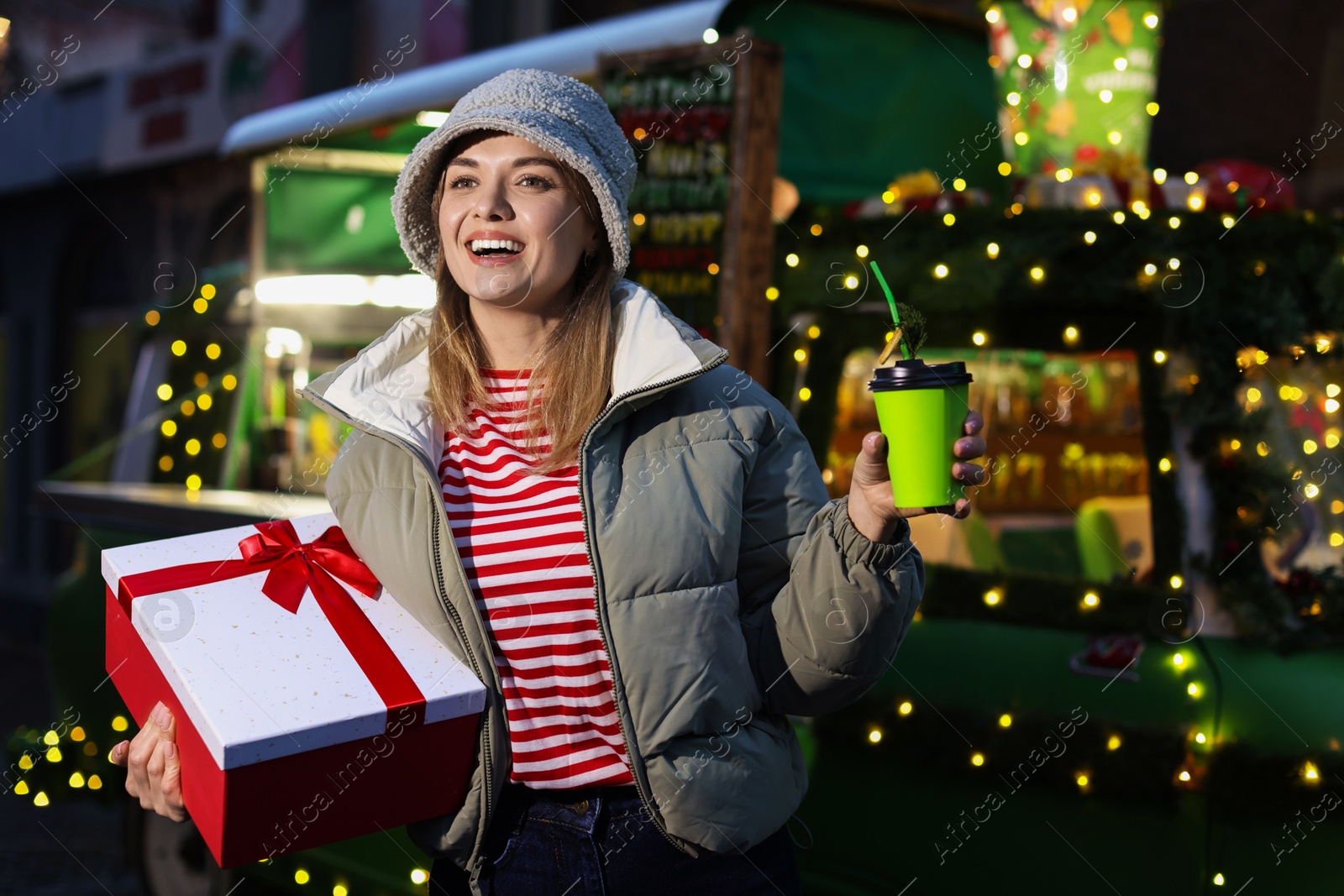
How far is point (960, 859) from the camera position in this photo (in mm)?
2900

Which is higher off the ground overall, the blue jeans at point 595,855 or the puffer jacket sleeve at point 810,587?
the puffer jacket sleeve at point 810,587

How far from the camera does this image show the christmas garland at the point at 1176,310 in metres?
2.91

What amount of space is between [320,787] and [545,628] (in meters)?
0.39

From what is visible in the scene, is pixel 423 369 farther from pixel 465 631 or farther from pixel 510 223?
pixel 465 631

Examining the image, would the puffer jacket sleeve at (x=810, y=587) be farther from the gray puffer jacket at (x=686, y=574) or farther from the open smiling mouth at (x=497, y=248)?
the open smiling mouth at (x=497, y=248)

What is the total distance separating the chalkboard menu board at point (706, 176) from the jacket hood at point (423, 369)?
62.6 inches

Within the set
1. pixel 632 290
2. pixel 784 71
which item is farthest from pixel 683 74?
pixel 632 290

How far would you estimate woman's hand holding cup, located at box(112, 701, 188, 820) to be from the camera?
1950 millimetres

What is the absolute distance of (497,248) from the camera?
6.38ft

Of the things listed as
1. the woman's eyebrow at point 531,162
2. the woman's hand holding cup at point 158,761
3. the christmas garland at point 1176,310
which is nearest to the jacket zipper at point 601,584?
the woman's eyebrow at point 531,162

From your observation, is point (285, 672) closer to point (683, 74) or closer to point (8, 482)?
point (683, 74)

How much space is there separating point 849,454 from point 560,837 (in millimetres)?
1866

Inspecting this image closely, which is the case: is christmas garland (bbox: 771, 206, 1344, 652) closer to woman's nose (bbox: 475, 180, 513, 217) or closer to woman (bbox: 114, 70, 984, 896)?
woman (bbox: 114, 70, 984, 896)

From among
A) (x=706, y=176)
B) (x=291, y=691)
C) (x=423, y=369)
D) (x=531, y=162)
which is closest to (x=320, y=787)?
(x=291, y=691)
